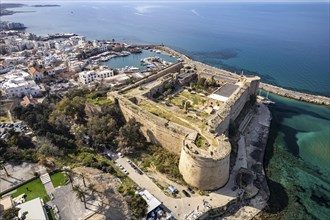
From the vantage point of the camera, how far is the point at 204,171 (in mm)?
20141

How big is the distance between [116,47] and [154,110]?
152 ft

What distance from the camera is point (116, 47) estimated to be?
6844 cm

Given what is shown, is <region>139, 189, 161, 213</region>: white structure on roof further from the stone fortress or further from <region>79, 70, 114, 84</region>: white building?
<region>79, 70, 114, 84</region>: white building

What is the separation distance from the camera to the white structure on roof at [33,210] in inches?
645

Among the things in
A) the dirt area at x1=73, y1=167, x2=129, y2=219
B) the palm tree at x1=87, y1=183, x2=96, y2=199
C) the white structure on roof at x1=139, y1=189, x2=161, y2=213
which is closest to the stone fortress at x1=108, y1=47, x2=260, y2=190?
the white structure on roof at x1=139, y1=189, x2=161, y2=213

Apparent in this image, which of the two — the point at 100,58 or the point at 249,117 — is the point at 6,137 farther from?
the point at 100,58

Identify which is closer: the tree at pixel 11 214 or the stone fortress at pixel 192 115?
the tree at pixel 11 214

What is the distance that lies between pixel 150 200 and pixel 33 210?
8.54 metres

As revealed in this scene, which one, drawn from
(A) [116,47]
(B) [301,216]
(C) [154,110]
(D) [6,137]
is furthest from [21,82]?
(B) [301,216]

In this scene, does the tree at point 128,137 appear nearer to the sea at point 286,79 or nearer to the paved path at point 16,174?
the paved path at point 16,174

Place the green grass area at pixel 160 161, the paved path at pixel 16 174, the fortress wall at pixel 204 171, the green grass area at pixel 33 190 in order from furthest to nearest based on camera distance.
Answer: the green grass area at pixel 160 161 < the paved path at pixel 16 174 < the fortress wall at pixel 204 171 < the green grass area at pixel 33 190

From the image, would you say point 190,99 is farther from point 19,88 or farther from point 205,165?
point 19,88

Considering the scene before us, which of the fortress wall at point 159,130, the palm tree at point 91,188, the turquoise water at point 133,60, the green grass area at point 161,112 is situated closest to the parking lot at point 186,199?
the palm tree at point 91,188

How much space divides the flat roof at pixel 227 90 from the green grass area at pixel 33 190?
2413cm
